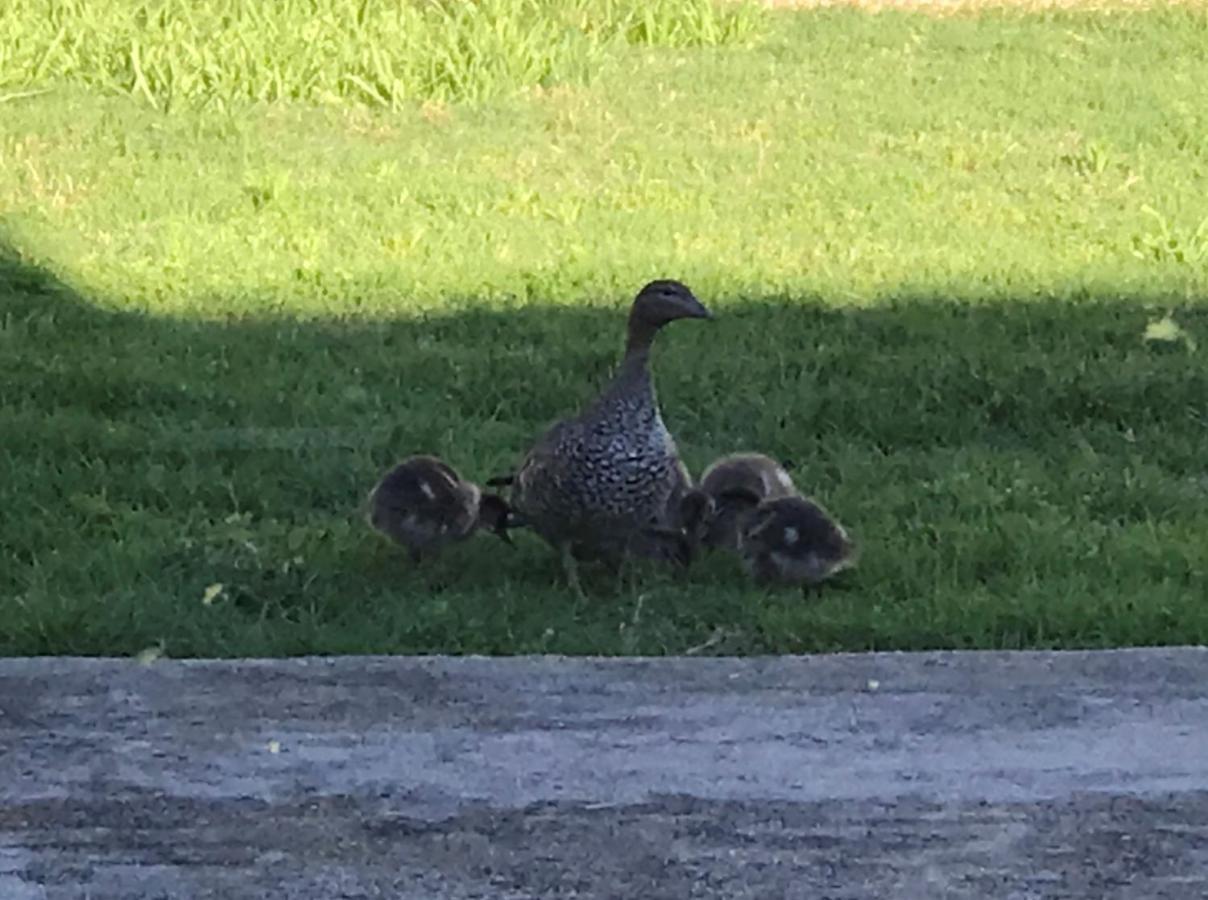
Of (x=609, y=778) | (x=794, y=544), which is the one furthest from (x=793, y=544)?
(x=609, y=778)

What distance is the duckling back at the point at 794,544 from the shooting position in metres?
5.44

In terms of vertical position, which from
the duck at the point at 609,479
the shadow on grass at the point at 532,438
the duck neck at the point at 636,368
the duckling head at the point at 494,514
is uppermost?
the duck neck at the point at 636,368

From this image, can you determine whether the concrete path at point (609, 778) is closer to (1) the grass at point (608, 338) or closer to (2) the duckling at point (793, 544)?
(1) the grass at point (608, 338)

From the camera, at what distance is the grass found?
5391 mm

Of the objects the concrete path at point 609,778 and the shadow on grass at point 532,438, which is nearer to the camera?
the concrete path at point 609,778

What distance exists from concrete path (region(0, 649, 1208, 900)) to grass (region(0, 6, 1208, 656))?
49 centimetres

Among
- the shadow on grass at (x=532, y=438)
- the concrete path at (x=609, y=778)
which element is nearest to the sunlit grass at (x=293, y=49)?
the shadow on grass at (x=532, y=438)

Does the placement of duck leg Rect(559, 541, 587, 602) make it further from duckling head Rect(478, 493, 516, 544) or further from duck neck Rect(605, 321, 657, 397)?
duck neck Rect(605, 321, 657, 397)

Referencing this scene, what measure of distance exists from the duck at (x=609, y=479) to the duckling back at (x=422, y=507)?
189 millimetres

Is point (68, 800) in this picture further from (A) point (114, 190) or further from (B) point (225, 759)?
(A) point (114, 190)

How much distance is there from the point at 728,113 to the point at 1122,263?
129 inches

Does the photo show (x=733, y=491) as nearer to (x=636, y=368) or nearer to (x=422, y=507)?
(x=636, y=368)

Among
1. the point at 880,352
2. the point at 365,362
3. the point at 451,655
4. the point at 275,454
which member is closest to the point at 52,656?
the point at 451,655

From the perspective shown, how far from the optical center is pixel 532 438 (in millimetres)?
6980
